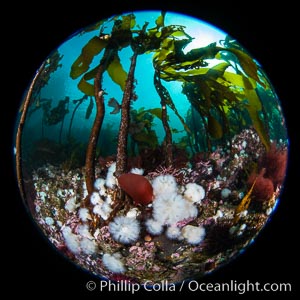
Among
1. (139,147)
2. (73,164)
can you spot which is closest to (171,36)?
(139,147)

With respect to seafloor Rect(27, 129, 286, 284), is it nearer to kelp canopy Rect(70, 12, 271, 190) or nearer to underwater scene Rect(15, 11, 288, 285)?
underwater scene Rect(15, 11, 288, 285)

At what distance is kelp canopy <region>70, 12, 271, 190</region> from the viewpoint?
2902mm

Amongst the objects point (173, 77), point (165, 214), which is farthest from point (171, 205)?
point (173, 77)

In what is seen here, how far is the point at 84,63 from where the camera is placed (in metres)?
3.05

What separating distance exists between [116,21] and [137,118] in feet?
2.42

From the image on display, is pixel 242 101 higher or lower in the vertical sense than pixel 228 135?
higher

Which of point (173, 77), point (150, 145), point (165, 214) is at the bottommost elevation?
point (165, 214)

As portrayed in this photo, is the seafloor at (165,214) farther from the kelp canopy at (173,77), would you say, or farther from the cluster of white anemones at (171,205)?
the kelp canopy at (173,77)

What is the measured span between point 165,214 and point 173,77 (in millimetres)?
852

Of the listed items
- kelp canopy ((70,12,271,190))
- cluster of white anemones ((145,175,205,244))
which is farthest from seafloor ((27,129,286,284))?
kelp canopy ((70,12,271,190))

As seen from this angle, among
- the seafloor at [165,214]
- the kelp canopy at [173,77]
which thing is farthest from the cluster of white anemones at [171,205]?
Answer: the kelp canopy at [173,77]

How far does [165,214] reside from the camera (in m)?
2.96

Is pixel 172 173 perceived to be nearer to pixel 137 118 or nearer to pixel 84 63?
pixel 137 118

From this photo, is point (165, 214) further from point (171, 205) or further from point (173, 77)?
point (173, 77)
